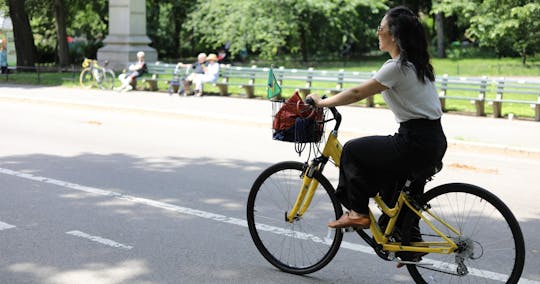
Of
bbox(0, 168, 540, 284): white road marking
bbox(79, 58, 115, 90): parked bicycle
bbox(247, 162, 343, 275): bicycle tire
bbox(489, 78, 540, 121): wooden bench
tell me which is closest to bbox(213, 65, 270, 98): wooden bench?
bbox(79, 58, 115, 90): parked bicycle

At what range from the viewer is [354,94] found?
4.55 meters

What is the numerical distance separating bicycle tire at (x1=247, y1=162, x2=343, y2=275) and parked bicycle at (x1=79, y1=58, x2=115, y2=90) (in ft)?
57.6

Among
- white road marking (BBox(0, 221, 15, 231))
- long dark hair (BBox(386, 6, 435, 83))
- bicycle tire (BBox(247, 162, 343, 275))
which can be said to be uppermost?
long dark hair (BBox(386, 6, 435, 83))

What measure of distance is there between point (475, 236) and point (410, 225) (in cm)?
47

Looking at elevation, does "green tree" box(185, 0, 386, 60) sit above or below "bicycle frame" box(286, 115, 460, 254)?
above

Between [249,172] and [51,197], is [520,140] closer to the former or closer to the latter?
[249,172]

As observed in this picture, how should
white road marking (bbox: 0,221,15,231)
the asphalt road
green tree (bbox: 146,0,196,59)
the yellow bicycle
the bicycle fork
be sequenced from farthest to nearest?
green tree (bbox: 146,0,196,59) < white road marking (bbox: 0,221,15,231) < the asphalt road < the bicycle fork < the yellow bicycle

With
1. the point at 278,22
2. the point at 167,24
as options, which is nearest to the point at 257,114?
the point at 278,22

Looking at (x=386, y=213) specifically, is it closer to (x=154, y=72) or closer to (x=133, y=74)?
(x=133, y=74)

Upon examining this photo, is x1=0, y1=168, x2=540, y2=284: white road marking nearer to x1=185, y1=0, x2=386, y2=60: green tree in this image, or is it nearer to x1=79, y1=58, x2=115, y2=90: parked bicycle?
x1=79, y1=58, x2=115, y2=90: parked bicycle

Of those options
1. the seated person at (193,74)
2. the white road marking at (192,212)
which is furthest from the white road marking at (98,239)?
the seated person at (193,74)

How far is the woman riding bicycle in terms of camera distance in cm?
440

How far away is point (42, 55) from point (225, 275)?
4188 centimetres

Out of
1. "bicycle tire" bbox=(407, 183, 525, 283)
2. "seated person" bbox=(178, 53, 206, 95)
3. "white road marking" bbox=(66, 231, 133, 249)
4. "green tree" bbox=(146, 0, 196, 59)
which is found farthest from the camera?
"green tree" bbox=(146, 0, 196, 59)
